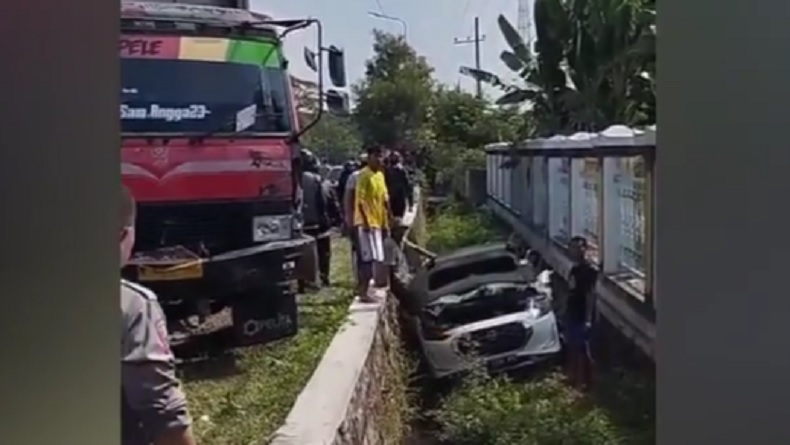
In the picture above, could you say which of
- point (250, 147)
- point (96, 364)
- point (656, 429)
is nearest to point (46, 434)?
point (96, 364)

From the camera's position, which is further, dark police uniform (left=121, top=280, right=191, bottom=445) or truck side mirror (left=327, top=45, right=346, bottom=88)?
truck side mirror (left=327, top=45, right=346, bottom=88)

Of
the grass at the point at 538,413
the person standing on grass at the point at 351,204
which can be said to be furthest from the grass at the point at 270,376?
the grass at the point at 538,413

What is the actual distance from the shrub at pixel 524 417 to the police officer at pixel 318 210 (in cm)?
35

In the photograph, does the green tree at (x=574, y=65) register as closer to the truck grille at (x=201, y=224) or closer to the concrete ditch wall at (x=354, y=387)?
the concrete ditch wall at (x=354, y=387)

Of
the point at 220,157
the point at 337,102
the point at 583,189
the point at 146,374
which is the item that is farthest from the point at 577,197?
the point at 146,374

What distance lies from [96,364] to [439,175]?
2.17ft

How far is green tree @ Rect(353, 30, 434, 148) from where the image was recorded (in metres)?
1.54

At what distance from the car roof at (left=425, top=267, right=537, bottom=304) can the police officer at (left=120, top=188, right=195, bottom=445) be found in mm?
524

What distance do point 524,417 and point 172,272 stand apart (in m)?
0.66

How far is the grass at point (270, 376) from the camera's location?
5.06 ft

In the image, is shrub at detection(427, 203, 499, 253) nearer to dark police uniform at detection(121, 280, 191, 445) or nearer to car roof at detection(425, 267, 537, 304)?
car roof at detection(425, 267, 537, 304)

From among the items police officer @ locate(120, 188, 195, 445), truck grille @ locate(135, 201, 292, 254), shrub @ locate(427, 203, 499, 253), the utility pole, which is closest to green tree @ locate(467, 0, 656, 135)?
the utility pole

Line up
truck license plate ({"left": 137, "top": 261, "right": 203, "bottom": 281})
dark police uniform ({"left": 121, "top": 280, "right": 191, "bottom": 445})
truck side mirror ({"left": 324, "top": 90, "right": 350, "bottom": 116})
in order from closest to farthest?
1. dark police uniform ({"left": 121, "top": 280, "right": 191, "bottom": 445})
2. truck license plate ({"left": 137, "top": 261, "right": 203, "bottom": 281})
3. truck side mirror ({"left": 324, "top": 90, "right": 350, "bottom": 116})

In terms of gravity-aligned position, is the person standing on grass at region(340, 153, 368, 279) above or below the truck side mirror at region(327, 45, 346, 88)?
below
